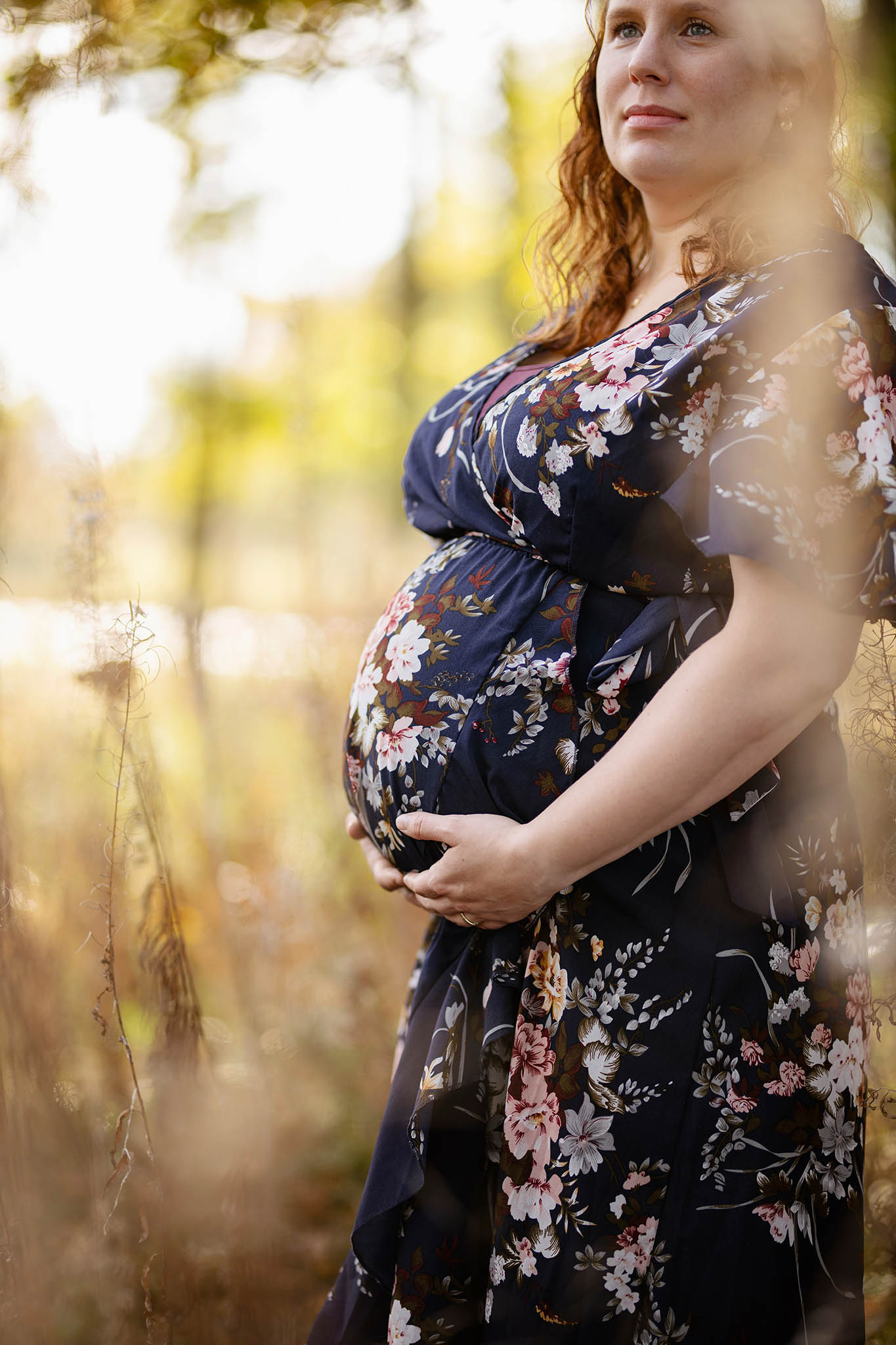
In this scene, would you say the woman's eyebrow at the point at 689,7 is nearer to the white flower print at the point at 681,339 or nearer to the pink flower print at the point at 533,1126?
the white flower print at the point at 681,339

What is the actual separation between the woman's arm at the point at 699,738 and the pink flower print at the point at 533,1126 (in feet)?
0.69

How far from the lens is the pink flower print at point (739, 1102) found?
32.6 inches

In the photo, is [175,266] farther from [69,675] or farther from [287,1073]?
[287,1073]

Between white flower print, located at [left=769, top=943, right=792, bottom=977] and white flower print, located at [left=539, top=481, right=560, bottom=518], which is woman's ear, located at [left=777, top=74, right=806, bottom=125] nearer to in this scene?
white flower print, located at [left=539, top=481, right=560, bottom=518]

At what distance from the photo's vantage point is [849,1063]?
2.92ft

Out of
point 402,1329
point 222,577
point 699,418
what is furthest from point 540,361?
point 222,577

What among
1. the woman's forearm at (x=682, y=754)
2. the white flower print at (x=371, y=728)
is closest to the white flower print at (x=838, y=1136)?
the woman's forearm at (x=682, y=754)

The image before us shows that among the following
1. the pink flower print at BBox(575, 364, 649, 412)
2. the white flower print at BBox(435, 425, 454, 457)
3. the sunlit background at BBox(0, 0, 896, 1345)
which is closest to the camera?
the pink flower print at BBox(575, 364, 649, 412)

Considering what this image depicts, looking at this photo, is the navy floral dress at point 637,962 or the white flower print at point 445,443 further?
the white flower print at point 445,443

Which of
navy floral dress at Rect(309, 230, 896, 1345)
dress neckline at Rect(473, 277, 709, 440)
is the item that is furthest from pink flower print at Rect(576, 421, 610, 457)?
dress neckline at Rect(473, 277, 709, 440)

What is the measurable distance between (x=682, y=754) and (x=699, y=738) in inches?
0.8

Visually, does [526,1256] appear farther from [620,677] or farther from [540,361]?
[540,361]

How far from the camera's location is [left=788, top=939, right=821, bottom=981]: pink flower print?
85cm

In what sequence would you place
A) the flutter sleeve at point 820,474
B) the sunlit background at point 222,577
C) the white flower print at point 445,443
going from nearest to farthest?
the flutter sleeve at point 820,474
the white flower print at point 445,443
the sunlit background at point 222,577
